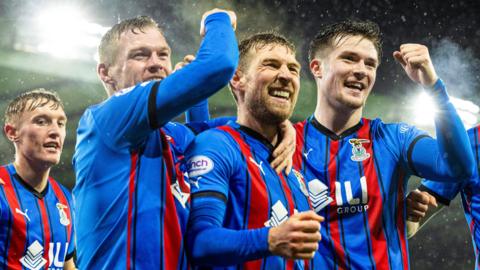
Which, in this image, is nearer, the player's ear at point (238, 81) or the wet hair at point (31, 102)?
the player's ear at point (238, 81)

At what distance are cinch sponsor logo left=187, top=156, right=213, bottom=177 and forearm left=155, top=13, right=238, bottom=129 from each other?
214mm

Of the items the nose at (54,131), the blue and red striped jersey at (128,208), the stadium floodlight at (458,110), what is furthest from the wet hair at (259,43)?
the stadium floodlight at (458,110)

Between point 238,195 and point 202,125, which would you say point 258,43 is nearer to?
point 202,125

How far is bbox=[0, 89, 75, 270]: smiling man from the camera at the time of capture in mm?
3852

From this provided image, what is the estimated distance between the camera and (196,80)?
6.10 ft

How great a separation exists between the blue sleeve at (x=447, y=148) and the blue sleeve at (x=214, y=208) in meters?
0.81

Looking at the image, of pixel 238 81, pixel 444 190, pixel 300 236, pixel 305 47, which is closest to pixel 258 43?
pixel 238 81

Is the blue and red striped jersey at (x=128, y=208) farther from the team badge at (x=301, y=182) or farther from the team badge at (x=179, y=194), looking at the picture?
the team badge at (x=301, y=182)

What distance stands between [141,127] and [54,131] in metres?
2.38

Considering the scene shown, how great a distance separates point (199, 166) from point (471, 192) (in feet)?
5.66

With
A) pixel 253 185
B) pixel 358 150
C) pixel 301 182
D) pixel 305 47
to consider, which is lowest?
pixel 253 185

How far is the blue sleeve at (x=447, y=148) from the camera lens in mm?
2377

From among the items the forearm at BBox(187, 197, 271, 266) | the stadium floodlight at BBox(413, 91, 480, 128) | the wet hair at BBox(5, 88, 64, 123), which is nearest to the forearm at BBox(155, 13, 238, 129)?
the forearm at BBox(187, 197, 271, 266)

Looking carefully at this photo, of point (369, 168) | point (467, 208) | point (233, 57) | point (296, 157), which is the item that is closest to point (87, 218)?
point (233, 57)
